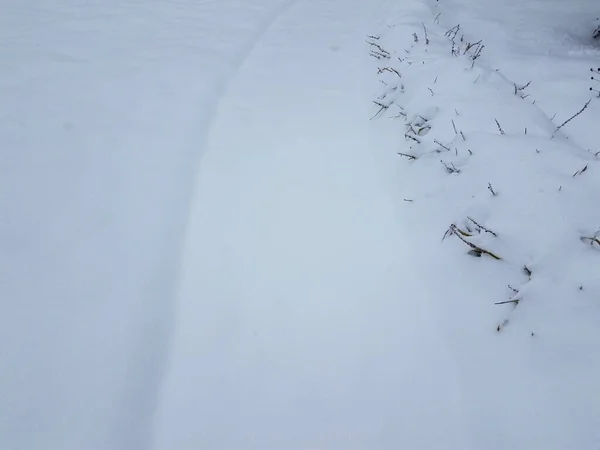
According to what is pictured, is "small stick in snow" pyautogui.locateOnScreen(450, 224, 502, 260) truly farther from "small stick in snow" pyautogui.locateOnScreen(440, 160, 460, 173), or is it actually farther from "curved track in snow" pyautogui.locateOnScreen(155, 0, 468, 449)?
"small stick in snow" pyautogui.locateOnScreen(440, 160, 460, 173)

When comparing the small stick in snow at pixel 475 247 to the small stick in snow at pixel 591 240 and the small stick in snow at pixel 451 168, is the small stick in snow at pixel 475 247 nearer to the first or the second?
the small stick in snow at pixel 591 240

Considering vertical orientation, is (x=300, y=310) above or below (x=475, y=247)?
below

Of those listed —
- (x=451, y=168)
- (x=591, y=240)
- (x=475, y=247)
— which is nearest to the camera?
(x=591, y=240)

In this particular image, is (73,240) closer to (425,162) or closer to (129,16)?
(425,162)

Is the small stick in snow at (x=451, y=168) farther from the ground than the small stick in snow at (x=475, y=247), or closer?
farther from the ground

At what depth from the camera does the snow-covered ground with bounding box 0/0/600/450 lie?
2.04 metres

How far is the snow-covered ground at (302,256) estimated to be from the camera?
2.04m

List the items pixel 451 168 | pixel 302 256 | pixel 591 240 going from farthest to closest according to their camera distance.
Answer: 1. pixel 451 168
2. pixel 302 256
3. pixel 591 240

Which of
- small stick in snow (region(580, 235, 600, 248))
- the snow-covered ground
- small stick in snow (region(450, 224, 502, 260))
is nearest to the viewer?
the snow-covered ground

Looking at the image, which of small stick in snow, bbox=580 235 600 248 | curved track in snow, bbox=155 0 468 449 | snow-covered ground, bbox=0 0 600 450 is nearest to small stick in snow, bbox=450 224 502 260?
snow-covered ground, bbox=0 0 600 450

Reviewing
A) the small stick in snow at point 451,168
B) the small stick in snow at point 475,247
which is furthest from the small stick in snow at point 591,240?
the small stick in snow at point 451,168

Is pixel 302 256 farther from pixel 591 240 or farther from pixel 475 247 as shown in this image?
pixel 591 240

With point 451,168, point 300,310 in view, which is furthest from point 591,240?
point 300,310

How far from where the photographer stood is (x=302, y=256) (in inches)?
112
